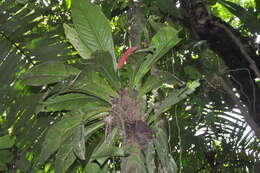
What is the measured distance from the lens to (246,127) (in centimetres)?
252

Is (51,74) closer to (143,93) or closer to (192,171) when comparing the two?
(143,93)

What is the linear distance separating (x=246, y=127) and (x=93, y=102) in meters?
1.47

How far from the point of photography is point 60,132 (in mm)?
1432

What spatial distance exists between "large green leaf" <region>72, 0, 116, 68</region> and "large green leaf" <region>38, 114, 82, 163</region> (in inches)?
11.9

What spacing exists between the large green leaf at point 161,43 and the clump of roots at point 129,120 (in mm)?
96

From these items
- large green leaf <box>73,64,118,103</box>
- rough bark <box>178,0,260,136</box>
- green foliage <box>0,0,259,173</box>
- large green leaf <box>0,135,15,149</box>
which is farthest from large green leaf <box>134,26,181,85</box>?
rough bark <box>178,0,260,136</box>

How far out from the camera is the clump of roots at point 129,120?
4.23ft

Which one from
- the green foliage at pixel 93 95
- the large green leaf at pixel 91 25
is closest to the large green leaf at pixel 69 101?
the green foliage at pixel 93 95

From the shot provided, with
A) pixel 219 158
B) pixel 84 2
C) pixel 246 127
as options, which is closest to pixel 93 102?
pixel 84 2

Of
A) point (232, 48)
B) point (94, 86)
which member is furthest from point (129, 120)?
point (232, 48)

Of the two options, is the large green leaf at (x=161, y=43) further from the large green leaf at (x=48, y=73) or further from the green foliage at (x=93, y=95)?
the large green leaf at (x=48, y=73)

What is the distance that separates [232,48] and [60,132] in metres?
1.41

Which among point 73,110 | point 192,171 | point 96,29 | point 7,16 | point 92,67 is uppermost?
point 7,16

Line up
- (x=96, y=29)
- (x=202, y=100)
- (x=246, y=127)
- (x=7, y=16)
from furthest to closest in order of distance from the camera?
1. (x=246, y=127)
2. (x=202, y=100)
3. (x=7, y=16)
4. (x=96, y=29)
